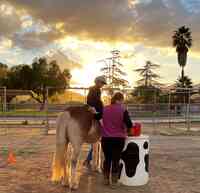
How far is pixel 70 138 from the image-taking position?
5.25m

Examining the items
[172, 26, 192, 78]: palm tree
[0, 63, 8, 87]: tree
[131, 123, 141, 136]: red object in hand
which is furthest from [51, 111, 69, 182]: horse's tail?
[0, 63, 8, 87]: tree

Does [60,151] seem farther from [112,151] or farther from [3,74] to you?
[3,74]

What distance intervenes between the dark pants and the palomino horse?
39 centimetres

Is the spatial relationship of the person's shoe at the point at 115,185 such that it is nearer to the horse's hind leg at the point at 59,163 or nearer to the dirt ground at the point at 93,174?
the dirt ground at the point at 93,174

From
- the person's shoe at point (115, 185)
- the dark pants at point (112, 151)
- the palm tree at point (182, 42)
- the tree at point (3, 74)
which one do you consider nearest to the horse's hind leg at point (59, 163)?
the dark pants at point (112, 151)

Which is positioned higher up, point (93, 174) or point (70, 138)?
point (70, 138)

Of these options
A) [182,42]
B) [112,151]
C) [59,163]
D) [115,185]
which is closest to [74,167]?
[59,163]

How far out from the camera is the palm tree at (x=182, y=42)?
39.6 metres

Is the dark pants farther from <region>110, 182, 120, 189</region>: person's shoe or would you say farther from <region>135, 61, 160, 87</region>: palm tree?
<region>135, 61, 160, 87</region>: palm tree

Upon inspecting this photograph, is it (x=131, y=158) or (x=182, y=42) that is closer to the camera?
(x=131, y=158)

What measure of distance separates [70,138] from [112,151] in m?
0.75

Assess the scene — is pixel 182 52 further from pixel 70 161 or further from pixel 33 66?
pixel 70 161

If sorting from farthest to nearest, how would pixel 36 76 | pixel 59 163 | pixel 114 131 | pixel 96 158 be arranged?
pixel 36 76
pixel 96 158
pixel 114 131
pixel 59 163

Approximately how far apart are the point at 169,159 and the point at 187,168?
1.04 meters
